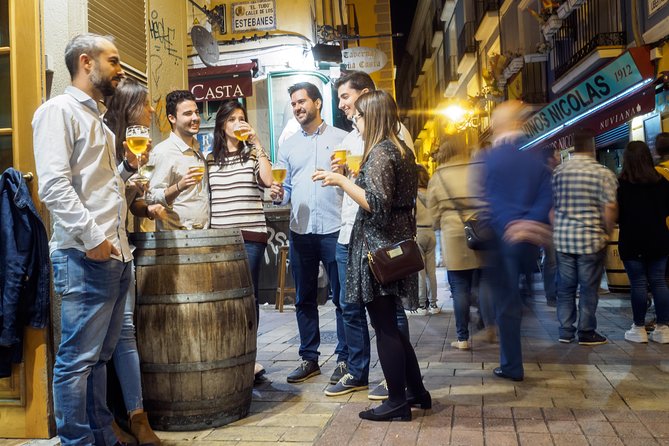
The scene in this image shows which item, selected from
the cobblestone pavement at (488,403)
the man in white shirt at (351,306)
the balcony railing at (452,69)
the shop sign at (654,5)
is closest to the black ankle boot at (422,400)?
the cobblestone pavement at (488,403)

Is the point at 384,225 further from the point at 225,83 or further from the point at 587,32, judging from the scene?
the point at 587,32

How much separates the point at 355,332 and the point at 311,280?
0.59 metres

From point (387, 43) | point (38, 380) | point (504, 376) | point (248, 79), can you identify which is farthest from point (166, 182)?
point (387, 43)

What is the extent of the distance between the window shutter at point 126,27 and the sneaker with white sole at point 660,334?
4.88 m

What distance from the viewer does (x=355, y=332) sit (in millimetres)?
4402

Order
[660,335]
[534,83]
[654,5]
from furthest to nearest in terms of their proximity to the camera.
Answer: [534,83]
[654,5]
[660,335]

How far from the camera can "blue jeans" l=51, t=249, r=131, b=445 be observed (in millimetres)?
2953

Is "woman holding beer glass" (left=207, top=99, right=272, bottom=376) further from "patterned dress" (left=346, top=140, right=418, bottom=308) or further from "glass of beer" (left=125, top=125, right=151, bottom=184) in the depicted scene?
"glass of beer" (left=125, top=125, right=151, bottom=184)

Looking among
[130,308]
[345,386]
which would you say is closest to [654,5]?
[345,386]

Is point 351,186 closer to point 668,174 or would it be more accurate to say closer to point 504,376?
point 504,376

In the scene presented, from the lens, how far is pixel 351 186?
3645mm

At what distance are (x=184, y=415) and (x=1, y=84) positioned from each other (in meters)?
2.11

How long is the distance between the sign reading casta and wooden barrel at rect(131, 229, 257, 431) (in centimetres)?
935

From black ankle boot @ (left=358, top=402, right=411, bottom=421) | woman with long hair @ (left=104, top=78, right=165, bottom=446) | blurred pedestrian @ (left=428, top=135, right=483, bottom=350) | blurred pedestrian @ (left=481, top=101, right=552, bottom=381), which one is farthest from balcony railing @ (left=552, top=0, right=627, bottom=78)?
woman with long hair @ (left=104, top=78, right=165, bottom=446)
